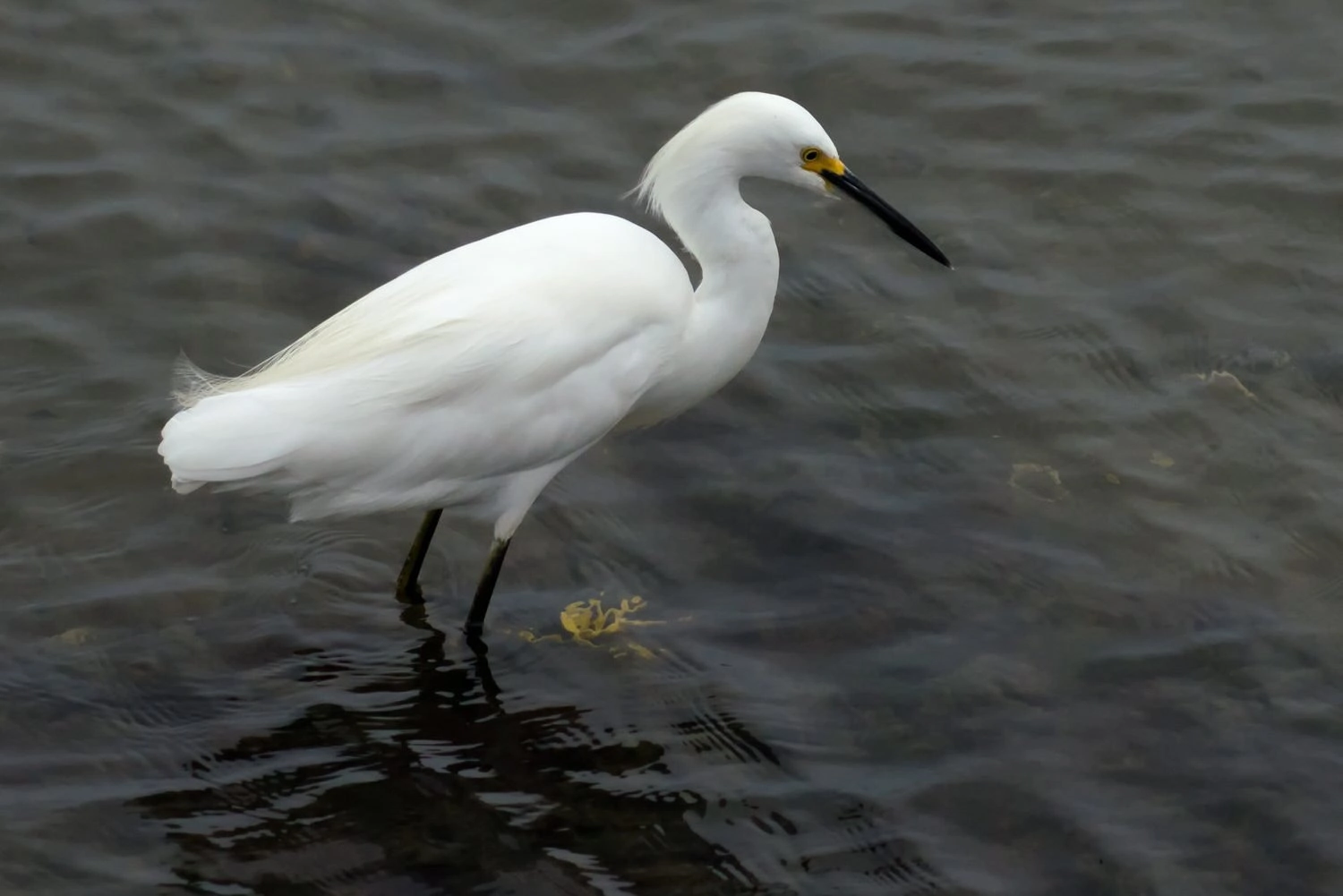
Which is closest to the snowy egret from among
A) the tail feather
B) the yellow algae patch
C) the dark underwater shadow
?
the tail feather

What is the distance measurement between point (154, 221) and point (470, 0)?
2.19 metres

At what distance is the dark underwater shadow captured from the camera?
4.66m

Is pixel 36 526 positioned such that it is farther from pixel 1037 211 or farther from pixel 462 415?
Answer: pixel 1037 211

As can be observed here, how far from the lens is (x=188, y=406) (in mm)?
5391

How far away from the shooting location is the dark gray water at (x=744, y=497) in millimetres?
4887

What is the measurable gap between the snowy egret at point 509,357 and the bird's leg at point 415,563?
2cm

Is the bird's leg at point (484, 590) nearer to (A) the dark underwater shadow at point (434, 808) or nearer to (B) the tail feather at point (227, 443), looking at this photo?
(A) the dark underwater shadow at point (434, 808)

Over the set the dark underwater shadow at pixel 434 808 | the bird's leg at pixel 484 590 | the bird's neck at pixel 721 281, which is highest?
the bird's neck at pixel 721 281

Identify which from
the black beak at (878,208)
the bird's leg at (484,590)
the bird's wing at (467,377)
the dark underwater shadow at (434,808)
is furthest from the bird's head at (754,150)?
the dark underwater shadow at (434,808)

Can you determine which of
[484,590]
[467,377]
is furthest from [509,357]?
[484,590]

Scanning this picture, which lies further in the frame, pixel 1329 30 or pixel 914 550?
pixel 1329 30

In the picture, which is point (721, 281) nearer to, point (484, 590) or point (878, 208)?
point (878, 208)

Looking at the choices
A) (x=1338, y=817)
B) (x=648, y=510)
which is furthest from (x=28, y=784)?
(x=1338, y=817)

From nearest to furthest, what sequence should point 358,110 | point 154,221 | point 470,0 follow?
1. point 154,221
2. point 358,110
3. point 470,0
